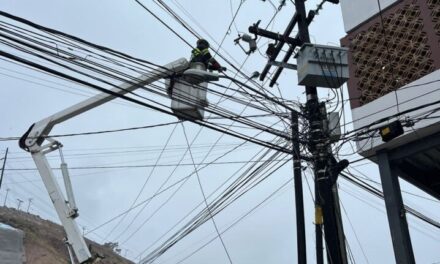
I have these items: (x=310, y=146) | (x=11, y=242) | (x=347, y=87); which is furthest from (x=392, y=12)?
(x=11, y=242)

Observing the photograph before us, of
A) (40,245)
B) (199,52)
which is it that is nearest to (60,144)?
(199,52)

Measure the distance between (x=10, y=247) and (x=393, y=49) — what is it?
808 cm

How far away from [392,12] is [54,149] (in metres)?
7.35

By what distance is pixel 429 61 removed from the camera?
31.1 ft

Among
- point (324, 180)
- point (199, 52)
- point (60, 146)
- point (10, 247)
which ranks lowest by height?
point (10, 247)

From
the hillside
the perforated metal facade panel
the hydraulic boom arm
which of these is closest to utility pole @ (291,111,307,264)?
the perforated metal facade panel

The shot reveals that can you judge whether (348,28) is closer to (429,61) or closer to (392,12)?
(392,12)

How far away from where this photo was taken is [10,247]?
7.82 m

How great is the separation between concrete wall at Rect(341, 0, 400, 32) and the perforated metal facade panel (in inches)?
5.2

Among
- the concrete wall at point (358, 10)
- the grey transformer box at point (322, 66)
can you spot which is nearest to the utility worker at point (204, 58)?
the grey transformer box at point (322, 66)

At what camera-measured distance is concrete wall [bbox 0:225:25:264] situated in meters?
7.68

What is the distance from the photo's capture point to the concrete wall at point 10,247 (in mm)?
7684

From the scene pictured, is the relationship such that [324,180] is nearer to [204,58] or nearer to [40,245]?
[204,58]

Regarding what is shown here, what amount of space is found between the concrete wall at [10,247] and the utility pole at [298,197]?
4801 mm
